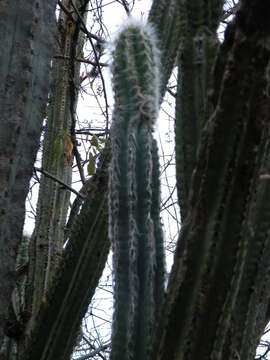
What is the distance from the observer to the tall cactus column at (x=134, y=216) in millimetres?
1742

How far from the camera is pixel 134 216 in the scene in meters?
1.79

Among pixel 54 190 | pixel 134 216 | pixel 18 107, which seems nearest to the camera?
pixel 134 216

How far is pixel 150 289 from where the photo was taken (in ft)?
5.82

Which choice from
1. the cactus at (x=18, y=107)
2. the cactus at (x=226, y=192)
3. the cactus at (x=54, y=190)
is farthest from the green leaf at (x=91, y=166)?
the cactus at (x=226, y=192)

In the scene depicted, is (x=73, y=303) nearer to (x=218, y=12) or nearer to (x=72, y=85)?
(x=218, y=12)

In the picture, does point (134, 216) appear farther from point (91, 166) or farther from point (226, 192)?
point (91, 166)

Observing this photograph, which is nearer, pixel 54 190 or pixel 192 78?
pixel 192 78

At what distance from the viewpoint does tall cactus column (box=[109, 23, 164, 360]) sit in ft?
5.72

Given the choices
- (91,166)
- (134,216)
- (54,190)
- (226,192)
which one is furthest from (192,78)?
(54,190)

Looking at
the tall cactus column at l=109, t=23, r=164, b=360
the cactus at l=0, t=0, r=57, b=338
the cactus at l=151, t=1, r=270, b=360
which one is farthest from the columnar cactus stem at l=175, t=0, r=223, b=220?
the cactus at l=151, t=1, r=270, b=360

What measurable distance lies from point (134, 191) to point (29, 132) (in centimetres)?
38

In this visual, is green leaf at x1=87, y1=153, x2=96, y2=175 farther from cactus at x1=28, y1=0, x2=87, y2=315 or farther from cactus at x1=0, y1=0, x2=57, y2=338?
cactus at x1=0, y1=0, x2=57, y2=338

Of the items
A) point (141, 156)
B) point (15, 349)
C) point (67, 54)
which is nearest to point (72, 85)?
point (67, 54)

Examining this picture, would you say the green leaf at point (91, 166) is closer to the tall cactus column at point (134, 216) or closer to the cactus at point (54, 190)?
the cactus at point (54, 190)
